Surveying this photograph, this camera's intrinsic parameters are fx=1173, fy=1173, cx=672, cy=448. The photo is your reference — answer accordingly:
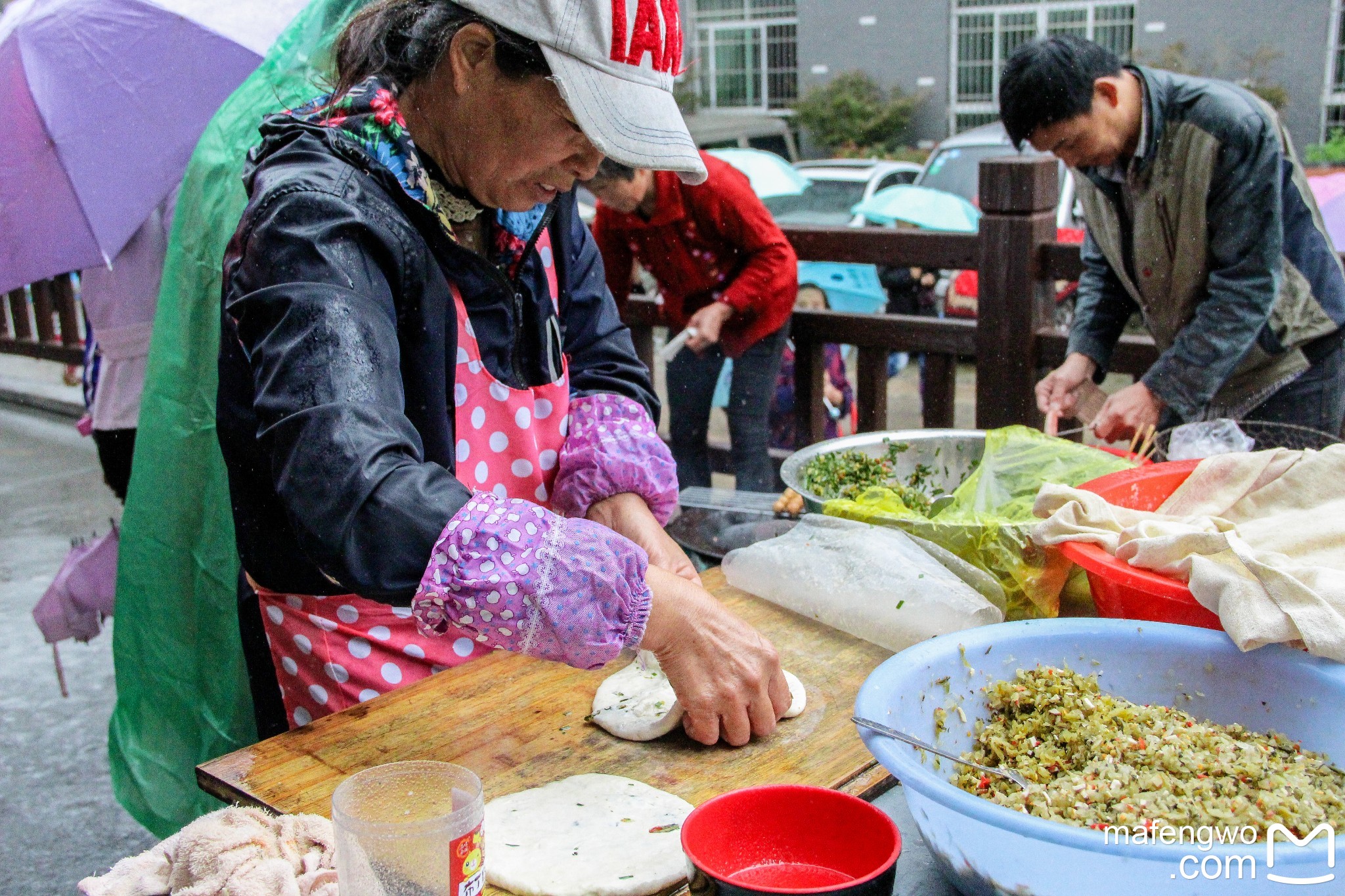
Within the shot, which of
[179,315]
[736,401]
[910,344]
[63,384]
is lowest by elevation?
[63,384]

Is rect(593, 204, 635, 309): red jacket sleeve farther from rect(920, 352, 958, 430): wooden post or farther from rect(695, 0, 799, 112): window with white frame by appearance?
rect(695, 0, 799, 112): window with white frame

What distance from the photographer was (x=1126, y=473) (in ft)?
5.89

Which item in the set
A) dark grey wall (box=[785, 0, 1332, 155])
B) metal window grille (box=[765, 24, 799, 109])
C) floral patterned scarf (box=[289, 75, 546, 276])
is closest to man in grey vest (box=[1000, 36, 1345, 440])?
floral patterned scarf (box=[289, 75, 546, 276])

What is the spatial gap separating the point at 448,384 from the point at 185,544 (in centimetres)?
99

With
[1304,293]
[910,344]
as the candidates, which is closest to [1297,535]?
[1304,293]

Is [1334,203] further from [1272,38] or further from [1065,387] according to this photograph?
[1272,38]

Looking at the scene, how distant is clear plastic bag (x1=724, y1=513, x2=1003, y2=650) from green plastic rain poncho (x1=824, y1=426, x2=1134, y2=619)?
0.05 metres

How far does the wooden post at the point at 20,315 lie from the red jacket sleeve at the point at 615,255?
4290 millimetres

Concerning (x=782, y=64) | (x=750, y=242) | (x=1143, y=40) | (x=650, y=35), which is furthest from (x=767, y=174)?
(x=782, y=64)

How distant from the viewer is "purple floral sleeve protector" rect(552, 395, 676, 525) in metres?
1.80

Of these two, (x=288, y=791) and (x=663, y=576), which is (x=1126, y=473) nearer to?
(x=663, y=576)

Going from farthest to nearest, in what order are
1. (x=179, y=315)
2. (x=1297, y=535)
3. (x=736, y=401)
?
1. (x=736, y=401)
2. (x=179, y=315)
3. (x=1297, y=535)

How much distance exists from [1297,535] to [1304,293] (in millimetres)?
1629

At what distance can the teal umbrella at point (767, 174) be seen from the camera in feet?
26.1
